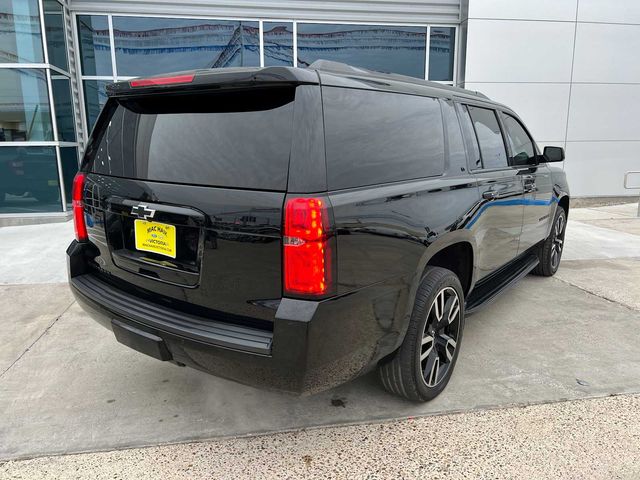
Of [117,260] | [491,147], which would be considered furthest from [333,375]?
[491,147]

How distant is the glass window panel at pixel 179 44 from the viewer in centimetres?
936

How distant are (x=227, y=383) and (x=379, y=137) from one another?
1.82 m

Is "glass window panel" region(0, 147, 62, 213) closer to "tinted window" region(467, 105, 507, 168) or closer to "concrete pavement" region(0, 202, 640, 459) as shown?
"concrete pavement" region(0, 202, 640, 459)

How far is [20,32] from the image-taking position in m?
7.95

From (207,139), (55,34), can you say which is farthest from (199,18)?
(207,139)

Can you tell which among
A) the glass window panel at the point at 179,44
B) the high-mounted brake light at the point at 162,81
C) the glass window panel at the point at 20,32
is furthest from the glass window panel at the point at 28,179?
the high-mounted brake light at the point at 162,81

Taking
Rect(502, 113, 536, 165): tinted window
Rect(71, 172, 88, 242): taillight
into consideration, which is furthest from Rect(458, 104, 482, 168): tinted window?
Rect(71, 172, 88, 242): taillight

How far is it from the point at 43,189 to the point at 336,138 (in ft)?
26.3

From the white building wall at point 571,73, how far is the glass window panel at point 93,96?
738 centimetres

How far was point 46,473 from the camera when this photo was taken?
2.29m

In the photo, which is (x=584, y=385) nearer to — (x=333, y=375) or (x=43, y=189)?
(x=333, y=375)

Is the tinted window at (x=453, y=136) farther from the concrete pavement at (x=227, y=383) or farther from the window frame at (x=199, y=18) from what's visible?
the window frame at (x=199, y=18)

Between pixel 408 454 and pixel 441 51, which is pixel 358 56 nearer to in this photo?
pixel 441 51

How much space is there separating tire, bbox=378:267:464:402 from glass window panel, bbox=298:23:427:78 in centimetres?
810
